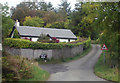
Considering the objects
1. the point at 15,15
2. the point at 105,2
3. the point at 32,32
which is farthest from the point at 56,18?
the point at 105,2

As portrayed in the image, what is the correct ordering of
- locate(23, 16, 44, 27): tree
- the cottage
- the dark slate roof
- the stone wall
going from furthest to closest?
locate(23, 16, 44, 27): tree
the dark slate roof
the cottage
the stone wall

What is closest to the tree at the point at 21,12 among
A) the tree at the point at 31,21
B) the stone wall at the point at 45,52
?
the tree at the point at 31,21

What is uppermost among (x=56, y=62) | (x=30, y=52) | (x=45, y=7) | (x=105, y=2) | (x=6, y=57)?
(x=45, y=7)

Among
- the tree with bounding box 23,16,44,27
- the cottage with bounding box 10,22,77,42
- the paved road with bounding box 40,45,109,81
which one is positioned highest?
the tree with bounding box 23,16,44,27

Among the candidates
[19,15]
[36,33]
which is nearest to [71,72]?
[36,33]

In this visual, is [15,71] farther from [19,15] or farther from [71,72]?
[19,15]

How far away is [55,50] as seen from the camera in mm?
16203

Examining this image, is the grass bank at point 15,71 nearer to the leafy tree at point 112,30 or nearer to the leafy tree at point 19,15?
the leafy tree at point 112,30

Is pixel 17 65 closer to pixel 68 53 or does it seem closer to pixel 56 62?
pixel 56 62

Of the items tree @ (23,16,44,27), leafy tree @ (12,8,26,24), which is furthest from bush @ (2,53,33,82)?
tree @ (23,16,44,27)

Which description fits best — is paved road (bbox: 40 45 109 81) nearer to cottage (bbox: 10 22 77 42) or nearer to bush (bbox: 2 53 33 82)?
bush (bbox: 2 53 33 82)

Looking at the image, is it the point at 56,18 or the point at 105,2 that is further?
the point at 56,18

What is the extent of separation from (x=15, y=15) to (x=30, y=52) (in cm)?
1927

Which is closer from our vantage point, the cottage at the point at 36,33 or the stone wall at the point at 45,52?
the stone wall at the point at 45,52
